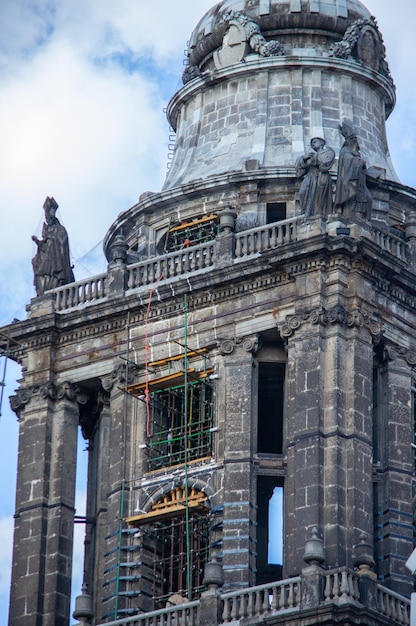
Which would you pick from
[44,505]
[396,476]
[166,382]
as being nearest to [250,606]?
[396,476]

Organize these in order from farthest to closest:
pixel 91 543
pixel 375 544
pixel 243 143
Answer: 1. pixel 243 143
2. pixel 91 543
3. pixel 375 544

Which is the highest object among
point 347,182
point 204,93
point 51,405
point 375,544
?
point 204,93

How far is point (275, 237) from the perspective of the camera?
72625 mm

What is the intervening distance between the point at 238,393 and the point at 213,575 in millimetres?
5993

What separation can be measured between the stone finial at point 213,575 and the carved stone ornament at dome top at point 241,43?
18298mm

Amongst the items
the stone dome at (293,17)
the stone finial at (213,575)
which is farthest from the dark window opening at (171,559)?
the stone dome at (293,17)

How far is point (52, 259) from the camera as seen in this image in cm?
7662

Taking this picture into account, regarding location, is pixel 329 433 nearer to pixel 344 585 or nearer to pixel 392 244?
pixel 344 585

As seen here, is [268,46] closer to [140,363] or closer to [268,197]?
[268,197]

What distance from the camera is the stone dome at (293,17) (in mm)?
79750

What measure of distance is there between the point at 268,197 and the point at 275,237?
3.47m

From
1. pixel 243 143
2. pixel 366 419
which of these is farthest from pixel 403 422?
pixel 243 143

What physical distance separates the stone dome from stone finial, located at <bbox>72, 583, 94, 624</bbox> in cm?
1943

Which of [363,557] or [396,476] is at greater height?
[396,476]
